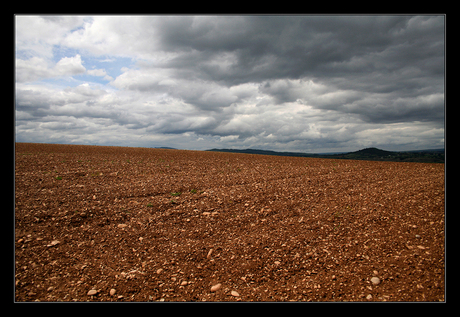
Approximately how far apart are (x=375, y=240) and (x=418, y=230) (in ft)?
5.78

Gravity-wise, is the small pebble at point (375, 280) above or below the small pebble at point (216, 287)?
above

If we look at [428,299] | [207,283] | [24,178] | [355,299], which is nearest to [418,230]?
[428,299]

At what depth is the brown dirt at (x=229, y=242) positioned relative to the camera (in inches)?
239

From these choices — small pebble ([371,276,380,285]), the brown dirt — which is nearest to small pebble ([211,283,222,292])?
the brown dirt

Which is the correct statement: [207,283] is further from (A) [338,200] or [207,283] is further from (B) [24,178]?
(B) [24,178]

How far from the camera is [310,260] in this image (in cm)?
700

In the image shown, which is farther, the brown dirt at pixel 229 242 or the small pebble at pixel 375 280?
the brown dirt at pixel 229 242

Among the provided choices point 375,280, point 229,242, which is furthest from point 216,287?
point 375,280

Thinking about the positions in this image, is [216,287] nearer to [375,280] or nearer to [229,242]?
[229,242]

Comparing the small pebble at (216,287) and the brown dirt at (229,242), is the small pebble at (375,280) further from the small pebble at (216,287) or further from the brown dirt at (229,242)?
the small pebble at (216,287)

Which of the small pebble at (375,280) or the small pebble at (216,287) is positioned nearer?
the small pebble at (375,280)

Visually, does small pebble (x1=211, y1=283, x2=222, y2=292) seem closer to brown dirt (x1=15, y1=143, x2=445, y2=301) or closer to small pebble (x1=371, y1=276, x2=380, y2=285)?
brown dirt (x1=15, y1=143, x2=445, y2=301)

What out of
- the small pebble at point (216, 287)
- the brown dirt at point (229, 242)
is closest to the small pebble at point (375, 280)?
the brown dirt at point (229, 242)

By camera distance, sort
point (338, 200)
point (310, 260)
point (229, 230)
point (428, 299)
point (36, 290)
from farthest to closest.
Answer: point (338, 200) < point (229, 230) < point (310, 260) < point (36, 290) < point (428, 299)
